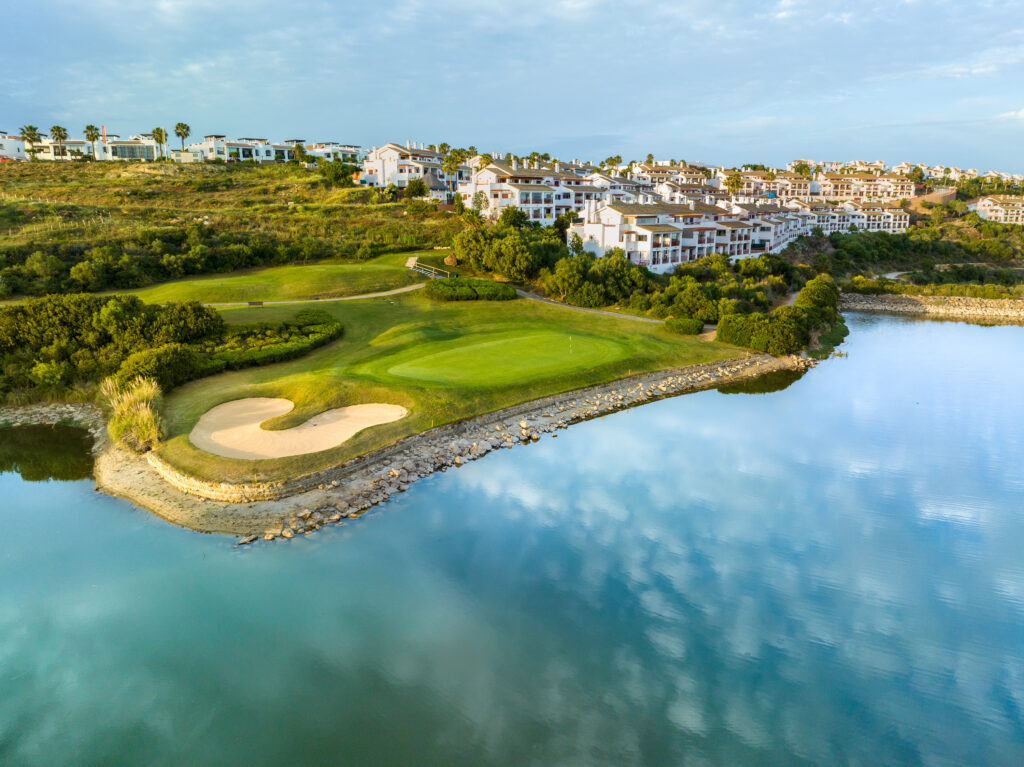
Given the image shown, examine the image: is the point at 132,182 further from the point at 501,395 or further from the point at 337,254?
the point at 501,395

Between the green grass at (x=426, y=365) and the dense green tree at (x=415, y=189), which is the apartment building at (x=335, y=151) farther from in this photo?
the green grass at (x=426, y=365)

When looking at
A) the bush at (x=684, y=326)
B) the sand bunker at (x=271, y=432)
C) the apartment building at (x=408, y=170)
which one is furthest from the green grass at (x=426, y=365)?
the apartment building at (x=408, y=170)

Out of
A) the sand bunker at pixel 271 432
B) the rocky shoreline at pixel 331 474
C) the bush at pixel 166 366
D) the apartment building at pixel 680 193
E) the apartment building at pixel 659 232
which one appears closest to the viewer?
the rocky shoreline at pixel 331 474

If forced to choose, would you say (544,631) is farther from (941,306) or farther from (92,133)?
(92,133)

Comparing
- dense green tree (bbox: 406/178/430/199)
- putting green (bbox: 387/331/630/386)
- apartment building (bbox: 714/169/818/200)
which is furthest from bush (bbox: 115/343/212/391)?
apartment building (bbox: 714/169/818/200)

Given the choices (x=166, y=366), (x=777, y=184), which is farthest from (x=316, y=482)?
(x=777, y=184)

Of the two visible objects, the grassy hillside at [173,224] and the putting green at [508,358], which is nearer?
the putting green at [508,358]
